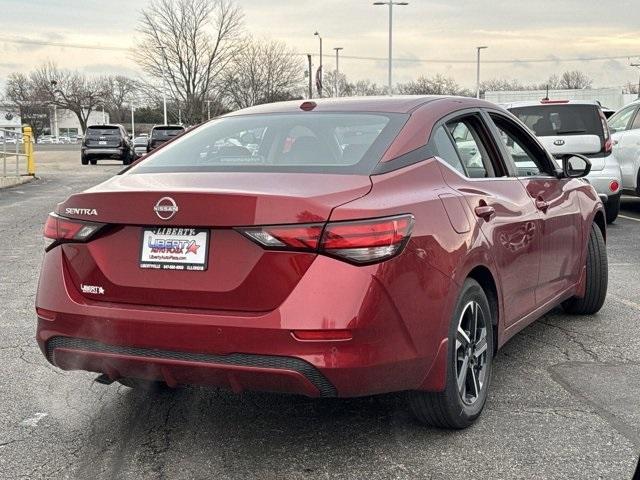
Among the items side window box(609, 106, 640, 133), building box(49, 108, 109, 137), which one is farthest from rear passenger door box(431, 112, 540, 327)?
building box(49, 108, 109, 137)

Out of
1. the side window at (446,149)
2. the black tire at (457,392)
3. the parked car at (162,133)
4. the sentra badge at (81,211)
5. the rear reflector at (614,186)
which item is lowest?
the black tire at (457,392)

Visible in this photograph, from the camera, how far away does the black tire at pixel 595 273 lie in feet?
18.1

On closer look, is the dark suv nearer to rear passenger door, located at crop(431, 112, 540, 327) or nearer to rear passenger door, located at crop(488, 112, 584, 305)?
rear passenger door, located at crop(488, 112, 584, 305)

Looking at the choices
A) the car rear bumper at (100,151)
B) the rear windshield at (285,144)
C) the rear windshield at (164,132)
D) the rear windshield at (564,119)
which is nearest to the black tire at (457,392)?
the rear windshield at (285,144)

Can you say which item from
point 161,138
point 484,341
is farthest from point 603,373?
point 161,138

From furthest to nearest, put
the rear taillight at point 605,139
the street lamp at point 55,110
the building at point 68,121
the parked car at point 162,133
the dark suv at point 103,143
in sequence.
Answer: the building at point 68,121, the street lamp at point 55,110, the parked car at point 162,133, the dark suv at point 103,143, the rear taillight at point 605,139

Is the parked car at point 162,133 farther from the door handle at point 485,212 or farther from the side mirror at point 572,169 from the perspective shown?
the door handle at point 485,212

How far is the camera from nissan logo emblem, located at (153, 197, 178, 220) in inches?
120

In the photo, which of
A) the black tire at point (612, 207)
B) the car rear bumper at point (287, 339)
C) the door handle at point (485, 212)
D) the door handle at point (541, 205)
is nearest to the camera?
the car rear bumper at point (287, 339)

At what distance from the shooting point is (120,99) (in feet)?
341

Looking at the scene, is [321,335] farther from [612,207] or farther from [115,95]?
[115,95]

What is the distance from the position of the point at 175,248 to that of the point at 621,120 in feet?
36.6

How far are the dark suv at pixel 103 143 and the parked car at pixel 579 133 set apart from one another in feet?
76.8

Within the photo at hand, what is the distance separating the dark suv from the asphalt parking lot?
27.4m
